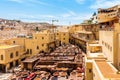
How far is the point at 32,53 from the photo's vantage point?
46.6 metres

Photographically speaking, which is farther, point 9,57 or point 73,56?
point 73,56

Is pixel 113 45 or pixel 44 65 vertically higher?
pixel 113 45

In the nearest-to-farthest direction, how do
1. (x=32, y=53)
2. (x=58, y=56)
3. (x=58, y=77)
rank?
(x=58, y=77)
(x=58, y=56)
(x=32, y=53)

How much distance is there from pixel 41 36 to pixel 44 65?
15.0m

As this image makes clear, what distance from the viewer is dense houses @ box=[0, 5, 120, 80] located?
16078 millimetres

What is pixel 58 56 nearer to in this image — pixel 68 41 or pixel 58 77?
pixel 58 77

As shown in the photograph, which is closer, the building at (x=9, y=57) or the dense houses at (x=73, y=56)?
the dense houses at (x=73, y=56)

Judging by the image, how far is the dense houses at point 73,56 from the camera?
16.1 metres

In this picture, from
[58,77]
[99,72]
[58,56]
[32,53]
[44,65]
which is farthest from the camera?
[32,53]

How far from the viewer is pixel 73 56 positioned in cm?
4022

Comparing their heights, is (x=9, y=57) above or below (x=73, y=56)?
above

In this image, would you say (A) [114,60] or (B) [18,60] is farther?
(B) [18,60]

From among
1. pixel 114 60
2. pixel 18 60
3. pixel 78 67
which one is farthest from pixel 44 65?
pixel 114 60

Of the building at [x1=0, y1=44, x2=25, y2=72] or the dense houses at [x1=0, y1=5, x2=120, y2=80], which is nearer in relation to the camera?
the dense houses at [x1=0, y1=5, x2=120, y2=80]
